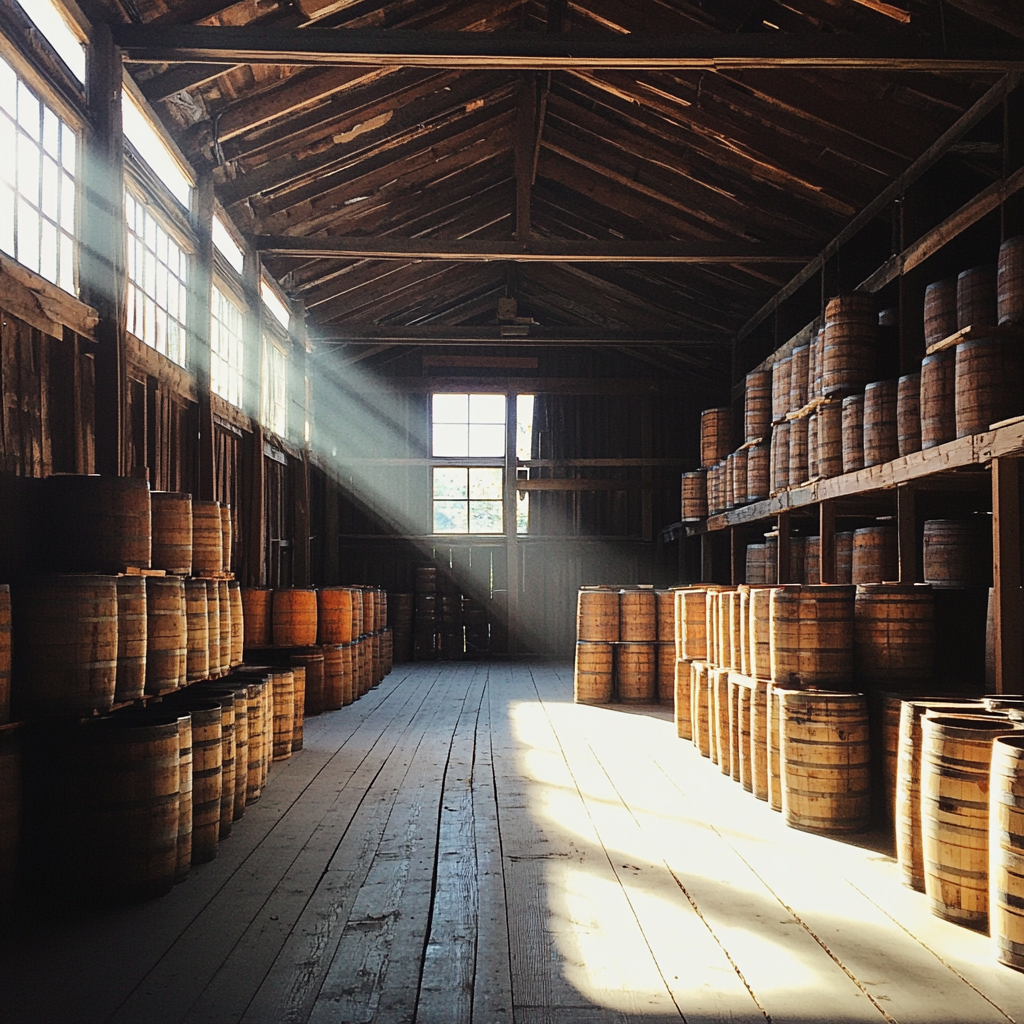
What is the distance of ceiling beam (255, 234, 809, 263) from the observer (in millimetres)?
11602

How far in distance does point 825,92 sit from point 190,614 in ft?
23.4

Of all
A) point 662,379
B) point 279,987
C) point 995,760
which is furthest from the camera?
point 662,379

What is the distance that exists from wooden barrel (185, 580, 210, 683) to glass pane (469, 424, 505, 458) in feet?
42.3

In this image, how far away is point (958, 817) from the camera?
3.91 metres

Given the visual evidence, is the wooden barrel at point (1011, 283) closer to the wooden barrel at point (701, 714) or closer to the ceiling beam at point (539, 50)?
the ceiling beam at point (539, 50)

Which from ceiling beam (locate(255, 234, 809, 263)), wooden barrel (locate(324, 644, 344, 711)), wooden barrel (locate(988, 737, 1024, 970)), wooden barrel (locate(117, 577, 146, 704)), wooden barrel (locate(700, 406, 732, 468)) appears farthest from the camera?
wooden barrel (locate(700, 406, 732, 468))

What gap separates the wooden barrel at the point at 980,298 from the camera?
7.01 metres

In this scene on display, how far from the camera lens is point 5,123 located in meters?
5.75

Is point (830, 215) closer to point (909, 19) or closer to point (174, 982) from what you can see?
point (909, 19)

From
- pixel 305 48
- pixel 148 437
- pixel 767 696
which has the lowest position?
pixel 767 696

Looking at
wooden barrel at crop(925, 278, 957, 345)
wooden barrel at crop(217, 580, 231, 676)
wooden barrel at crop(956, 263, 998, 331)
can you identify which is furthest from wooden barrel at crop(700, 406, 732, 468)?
wooden barrel at crop(217, 580, 231, 676)

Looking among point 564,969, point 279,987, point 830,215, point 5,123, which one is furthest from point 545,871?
point 830,215

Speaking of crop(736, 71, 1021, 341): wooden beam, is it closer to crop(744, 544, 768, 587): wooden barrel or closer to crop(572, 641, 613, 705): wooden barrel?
crop(744, 544, 768, 587): wooden barrel

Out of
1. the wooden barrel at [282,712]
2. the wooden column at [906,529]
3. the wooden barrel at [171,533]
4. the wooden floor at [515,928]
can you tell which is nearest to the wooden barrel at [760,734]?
the wooden floor at [515,928]
